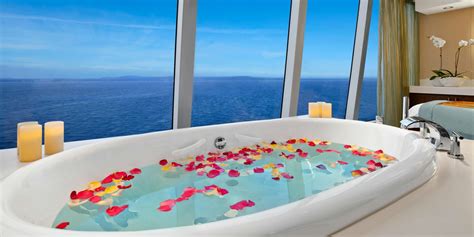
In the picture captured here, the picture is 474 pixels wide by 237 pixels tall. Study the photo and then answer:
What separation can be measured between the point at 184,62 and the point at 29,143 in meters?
1.08

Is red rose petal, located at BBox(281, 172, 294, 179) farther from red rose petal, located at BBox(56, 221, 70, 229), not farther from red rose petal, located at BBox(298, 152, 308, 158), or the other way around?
red rose petal, located at BBox(56, 221, 70, 229)

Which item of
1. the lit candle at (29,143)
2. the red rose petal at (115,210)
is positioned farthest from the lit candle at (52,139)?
the red rose petal at (115,210)

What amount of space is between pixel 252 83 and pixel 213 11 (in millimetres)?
2485

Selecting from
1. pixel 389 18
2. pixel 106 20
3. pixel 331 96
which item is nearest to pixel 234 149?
pixel 389 18

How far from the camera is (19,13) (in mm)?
3947

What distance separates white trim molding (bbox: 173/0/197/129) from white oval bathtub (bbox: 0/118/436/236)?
0.33 m

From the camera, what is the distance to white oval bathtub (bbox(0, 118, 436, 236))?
0.56m

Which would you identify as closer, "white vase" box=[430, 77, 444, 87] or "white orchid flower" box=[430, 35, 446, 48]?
"white orchid flower" box=[430, 35, 446, 48]

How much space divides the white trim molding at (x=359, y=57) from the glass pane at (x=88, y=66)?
2.34 meters

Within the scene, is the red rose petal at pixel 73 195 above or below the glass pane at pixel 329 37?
below

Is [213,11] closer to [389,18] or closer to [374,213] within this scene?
[389,18]

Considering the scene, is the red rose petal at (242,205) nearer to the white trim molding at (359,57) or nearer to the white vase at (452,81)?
the white trim molding at (359,57)

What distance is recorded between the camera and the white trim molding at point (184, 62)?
1.91m

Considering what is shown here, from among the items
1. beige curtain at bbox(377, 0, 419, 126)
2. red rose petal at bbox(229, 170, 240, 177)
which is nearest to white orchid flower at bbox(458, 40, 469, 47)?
beige curtain at bbox(377, 0, 419, 126)
